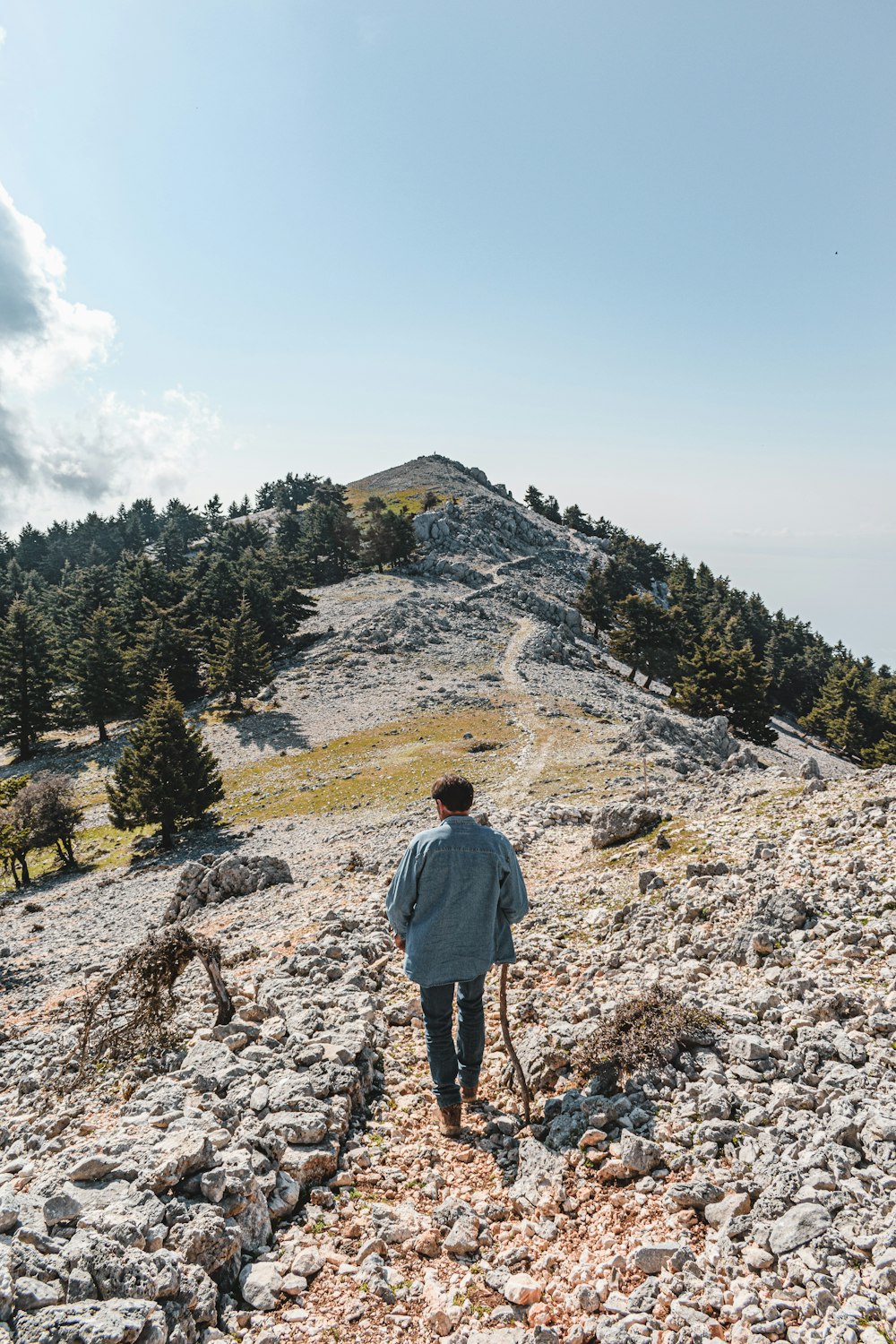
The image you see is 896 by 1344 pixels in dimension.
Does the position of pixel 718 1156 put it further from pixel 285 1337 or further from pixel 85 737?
pixel 85 737

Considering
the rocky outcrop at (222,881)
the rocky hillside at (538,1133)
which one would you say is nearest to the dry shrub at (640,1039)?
the rocky hillside at (538,1133)

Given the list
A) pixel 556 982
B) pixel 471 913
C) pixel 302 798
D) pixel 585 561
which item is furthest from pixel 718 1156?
pixel 585 561

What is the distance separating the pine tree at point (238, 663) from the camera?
69.9 m

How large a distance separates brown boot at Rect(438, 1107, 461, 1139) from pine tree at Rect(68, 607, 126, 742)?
73.3 m

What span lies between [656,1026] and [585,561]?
151 meters

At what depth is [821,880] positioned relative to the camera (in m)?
10.4

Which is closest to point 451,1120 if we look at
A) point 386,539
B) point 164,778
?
point 164,778

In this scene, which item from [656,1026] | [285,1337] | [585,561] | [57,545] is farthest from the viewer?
[57,545]

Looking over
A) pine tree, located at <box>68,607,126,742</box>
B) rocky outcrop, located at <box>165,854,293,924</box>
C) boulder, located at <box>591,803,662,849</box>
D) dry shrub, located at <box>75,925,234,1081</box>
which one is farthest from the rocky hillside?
pine tree, located at <box>68,607,126,742</box>

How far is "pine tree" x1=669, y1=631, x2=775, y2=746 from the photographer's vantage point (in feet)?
223

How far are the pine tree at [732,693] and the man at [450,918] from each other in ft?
217

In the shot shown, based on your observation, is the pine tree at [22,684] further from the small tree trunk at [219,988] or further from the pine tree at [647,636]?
the small tree trunk at [219,988]

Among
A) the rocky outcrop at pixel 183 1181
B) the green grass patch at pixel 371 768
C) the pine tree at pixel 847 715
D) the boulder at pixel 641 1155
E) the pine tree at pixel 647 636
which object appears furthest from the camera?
the pine tree at pixel 647 636

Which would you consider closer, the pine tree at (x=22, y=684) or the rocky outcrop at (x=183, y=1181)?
the rocky outcrop at (x=183, y=1181)
